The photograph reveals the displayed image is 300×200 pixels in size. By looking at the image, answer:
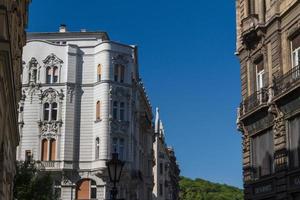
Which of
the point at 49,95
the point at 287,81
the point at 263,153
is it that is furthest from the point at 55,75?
the point at 287,81

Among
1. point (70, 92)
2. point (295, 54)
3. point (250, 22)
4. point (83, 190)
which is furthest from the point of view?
point (70, 92)

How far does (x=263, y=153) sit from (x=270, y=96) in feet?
10.1

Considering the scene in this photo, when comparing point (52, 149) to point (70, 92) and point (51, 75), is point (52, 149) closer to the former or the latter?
point (70, 92)

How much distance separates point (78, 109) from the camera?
55.5m

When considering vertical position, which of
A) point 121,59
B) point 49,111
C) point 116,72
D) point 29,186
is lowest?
point 29,186

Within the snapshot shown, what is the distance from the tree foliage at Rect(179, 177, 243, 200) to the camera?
155 metres

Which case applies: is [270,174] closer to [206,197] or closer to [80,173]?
[80,173]

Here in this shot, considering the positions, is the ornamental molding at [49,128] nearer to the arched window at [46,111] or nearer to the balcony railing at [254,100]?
the arched window at [46,111]

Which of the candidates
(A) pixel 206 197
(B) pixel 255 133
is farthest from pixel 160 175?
(B) pixel 255 133

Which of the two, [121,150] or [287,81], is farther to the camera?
[121,150]

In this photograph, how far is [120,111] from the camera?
54.6m

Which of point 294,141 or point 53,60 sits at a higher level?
point 53,60

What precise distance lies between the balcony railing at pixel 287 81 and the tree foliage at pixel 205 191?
A: 125774 mm

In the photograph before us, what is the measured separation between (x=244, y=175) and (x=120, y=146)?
75.9ft
